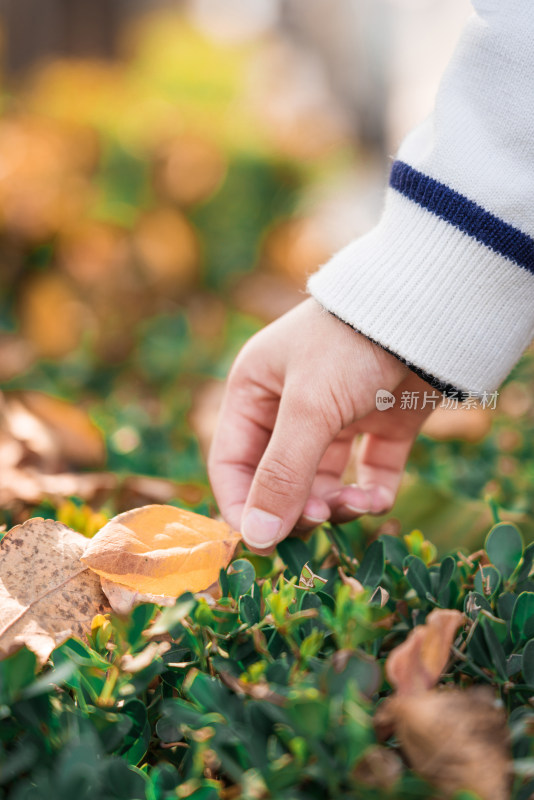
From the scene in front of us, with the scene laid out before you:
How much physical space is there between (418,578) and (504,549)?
3.6 inches

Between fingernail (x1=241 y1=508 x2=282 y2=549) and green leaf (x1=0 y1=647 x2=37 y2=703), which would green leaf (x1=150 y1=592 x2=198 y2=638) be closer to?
green leaf (x1=0 y1=647 x2=37 y2=703)

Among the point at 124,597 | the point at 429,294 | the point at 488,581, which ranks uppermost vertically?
the point at 429,294

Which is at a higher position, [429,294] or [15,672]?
[429,294]

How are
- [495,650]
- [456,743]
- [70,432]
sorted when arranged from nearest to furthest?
[456,743] → [495,650] → [70,432]

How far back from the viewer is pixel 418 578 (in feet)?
2.10

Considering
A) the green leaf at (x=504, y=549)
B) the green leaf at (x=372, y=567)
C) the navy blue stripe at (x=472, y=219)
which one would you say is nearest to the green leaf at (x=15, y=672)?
the green leaf at (x=372, y=567)

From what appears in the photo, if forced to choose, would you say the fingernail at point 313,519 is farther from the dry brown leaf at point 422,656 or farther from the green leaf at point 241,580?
the dry brown leaf at point 422,656

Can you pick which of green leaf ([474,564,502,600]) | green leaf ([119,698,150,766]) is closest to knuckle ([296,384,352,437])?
green leaf ([474,564,502,600])

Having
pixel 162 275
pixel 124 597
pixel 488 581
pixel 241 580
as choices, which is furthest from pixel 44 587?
pixel 162 275

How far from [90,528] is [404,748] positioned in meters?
0.45

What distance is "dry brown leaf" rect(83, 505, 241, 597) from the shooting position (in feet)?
2.11

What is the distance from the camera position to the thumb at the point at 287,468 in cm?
73

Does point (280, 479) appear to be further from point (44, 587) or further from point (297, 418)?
point (44, 587)

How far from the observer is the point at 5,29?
4.36m
